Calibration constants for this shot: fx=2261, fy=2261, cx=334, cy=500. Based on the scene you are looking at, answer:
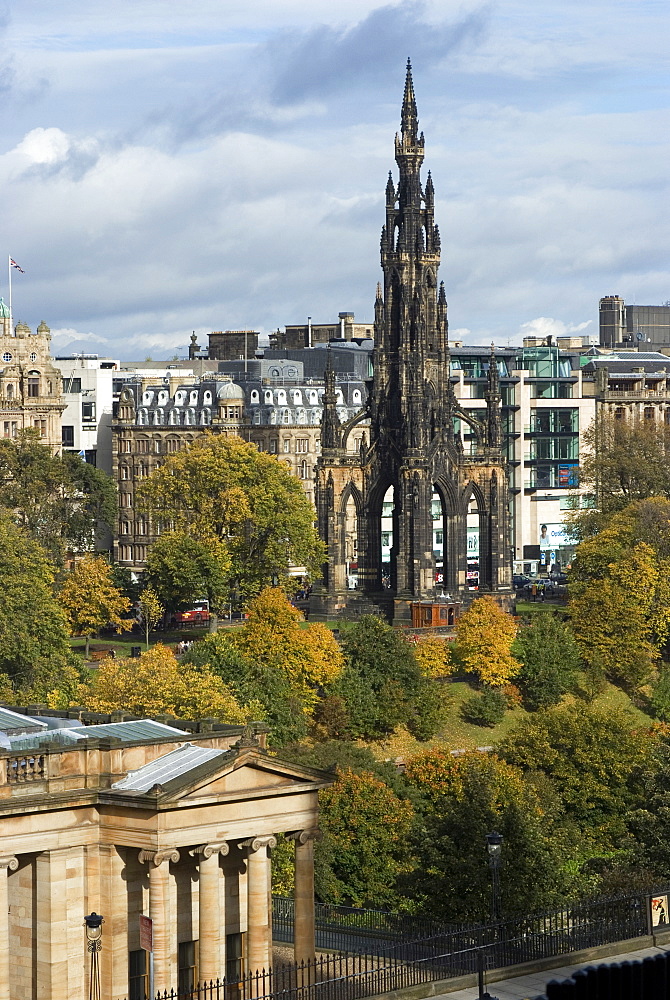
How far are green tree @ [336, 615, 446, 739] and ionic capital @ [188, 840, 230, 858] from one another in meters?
66.2

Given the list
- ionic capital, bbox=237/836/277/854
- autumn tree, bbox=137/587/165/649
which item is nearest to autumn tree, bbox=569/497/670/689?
autumn tree, bbox=137/587/165/649

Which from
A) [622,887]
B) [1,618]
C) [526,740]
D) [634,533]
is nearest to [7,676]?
[1,618]

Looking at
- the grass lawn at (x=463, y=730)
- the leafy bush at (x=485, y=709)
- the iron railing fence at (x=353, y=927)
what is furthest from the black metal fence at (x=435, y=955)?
the leafy bush at (x=485, y=709)

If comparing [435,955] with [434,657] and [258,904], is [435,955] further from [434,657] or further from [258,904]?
[434,657]

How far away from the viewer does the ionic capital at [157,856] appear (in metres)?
61.7

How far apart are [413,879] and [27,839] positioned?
32.8 meters

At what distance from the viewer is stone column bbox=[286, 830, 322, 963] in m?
66.5

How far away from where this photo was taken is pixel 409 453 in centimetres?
16350

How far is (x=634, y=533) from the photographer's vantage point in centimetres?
16588

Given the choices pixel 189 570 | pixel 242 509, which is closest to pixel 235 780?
pixel 189 570

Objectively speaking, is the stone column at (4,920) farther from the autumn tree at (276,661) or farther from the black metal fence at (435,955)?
the autumn tree at (276,661)

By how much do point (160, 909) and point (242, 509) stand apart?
10116 cm

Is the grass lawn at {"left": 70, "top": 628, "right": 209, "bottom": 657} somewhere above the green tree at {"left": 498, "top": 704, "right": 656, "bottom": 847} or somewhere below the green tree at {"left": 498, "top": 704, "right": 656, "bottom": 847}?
above

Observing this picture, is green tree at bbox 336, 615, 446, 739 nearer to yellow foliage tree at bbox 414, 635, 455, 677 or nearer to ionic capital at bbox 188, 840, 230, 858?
yellow foliage tree at bbox 414, 635, 455, 677
